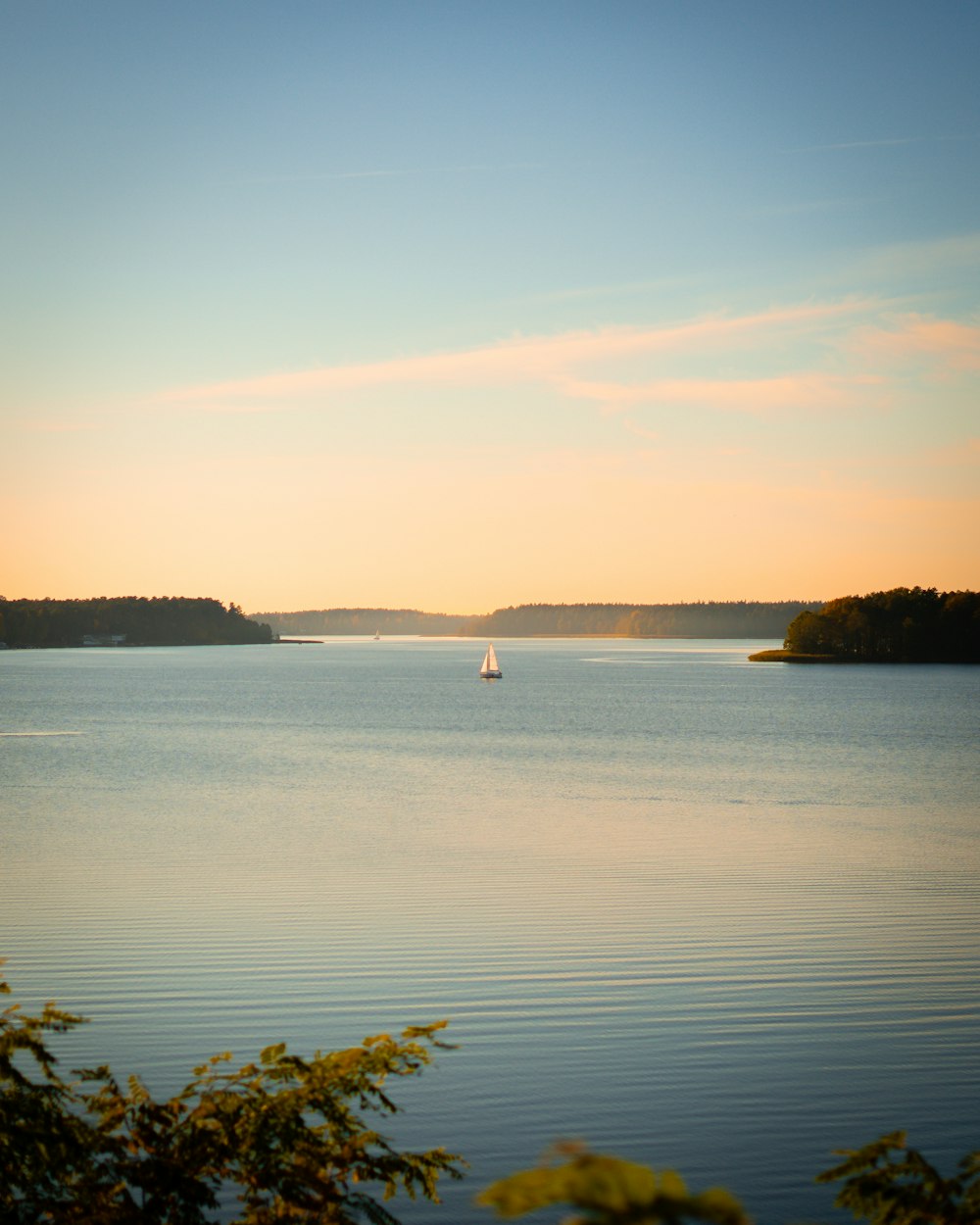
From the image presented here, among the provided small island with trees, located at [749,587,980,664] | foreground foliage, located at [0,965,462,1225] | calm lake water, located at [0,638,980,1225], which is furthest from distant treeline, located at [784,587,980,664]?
foreground foliage, located at [0,965,462,1225]

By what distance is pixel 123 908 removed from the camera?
1681 cm

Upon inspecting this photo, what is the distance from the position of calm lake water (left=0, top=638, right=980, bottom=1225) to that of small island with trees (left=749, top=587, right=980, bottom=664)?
122 m

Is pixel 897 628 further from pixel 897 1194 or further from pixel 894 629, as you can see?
pixel 897 1194

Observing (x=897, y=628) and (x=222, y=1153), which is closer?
(x=222, y=1153)

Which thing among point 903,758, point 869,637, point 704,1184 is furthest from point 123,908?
point 869,637

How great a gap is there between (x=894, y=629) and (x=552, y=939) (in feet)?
499

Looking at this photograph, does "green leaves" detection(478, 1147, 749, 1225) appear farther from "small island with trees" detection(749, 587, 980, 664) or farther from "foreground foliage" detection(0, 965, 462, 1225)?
"small island with trees" detection(749, 587, 980, 664)

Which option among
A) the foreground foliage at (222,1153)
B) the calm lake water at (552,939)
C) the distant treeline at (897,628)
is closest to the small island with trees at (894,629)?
the distant treeline at (897,628)

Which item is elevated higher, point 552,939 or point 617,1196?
point 617,1196

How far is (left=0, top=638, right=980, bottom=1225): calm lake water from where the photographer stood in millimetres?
9312

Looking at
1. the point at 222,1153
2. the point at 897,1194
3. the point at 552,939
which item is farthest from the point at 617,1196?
the point at 552,939

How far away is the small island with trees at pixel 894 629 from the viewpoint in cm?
15712

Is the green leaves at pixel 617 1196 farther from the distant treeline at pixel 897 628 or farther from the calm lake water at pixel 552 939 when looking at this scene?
the distant treeline at pixel 897 628

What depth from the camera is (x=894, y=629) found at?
158 meters
